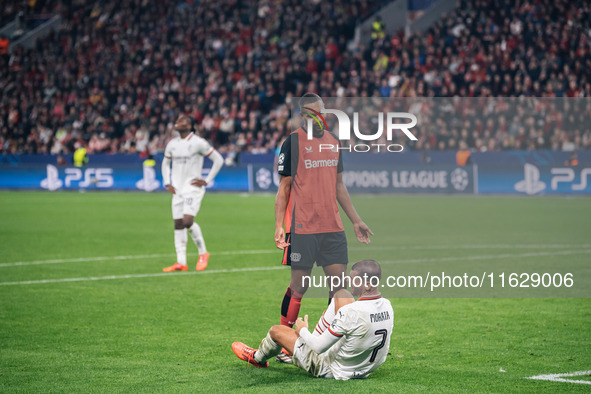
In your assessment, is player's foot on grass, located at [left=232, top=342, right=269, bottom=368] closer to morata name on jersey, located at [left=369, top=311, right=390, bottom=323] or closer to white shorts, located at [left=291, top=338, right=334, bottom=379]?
white shorts, located at [left=291, top=338, right=334, bottom=379]

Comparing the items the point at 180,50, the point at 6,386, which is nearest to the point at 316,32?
the point at 180,50

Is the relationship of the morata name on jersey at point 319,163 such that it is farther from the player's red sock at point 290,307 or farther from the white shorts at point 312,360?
the white shorts at point 312,360

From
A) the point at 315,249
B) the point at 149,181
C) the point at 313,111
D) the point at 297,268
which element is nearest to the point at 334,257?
the point at 315,249

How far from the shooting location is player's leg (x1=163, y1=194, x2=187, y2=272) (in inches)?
501

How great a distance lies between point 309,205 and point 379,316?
3.84 feet

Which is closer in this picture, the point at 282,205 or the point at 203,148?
the point at 282,205

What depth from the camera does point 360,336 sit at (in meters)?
6.02

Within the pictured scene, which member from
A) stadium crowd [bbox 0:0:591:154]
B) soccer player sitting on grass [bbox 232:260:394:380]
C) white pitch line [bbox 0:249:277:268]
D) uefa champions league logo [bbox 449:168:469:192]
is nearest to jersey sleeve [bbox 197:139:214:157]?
white pitch line [bbox 0:249:277:268]

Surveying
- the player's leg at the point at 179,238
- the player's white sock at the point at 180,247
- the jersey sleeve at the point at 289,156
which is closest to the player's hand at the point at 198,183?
the player's leg at the point at 179,238

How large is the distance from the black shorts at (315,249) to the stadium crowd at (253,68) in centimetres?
1325

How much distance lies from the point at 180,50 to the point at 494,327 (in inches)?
1364

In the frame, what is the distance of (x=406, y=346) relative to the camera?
7539 mm

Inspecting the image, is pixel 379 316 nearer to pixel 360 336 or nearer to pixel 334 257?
pixel 360 336

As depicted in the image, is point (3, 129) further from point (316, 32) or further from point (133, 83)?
point (316, 32)
